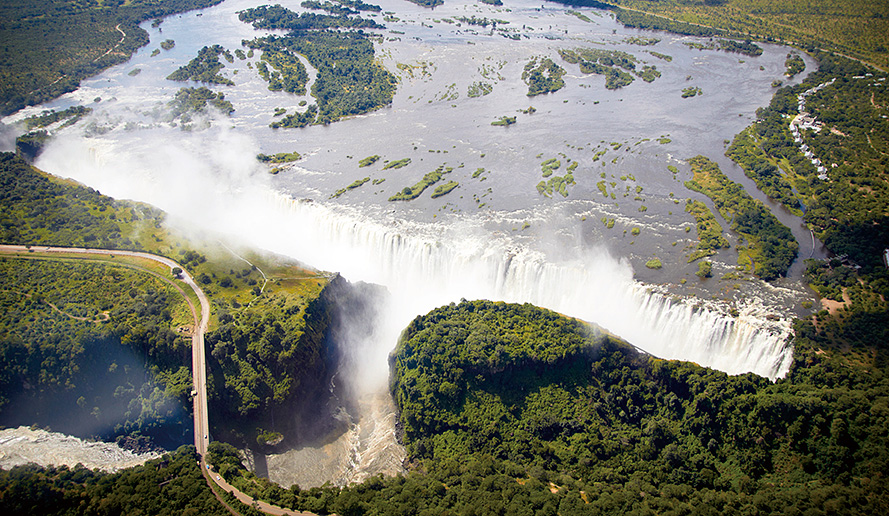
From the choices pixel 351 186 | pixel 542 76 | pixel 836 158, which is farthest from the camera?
pixel 542 76

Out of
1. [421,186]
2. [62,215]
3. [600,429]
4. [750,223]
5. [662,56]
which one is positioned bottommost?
[600,429]

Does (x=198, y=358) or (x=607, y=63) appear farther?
(x=607, y=63)

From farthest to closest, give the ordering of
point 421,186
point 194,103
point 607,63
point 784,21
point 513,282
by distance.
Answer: point 784,21 → point 607,63 → point 194,103 → point 421,186 → point 513,282

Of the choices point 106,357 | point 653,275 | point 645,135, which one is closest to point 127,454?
point 106,357

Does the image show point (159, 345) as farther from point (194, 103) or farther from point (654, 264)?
point (194, 103)

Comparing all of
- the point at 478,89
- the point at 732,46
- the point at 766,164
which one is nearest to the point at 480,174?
the point at 478,89

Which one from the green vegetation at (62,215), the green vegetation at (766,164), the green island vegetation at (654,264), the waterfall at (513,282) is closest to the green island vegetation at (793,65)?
the green vegetation at (766,164)
